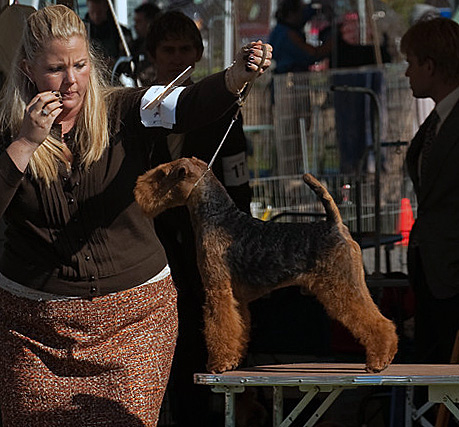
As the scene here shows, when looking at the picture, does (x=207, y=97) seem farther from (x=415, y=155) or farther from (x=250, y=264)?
(x=415, y=155)

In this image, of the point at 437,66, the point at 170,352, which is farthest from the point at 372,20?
the point at 170,352

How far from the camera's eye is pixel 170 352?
232 centimetres

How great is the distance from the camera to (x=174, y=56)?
10.7 feet

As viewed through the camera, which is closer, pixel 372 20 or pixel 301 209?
pixel 301 209

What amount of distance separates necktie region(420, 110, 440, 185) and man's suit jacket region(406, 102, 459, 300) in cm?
4

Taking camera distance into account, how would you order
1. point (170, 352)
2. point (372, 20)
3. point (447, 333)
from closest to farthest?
point (170, 352) < point (447, 333) < point (372, 20)

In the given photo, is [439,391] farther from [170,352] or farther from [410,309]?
[410,309]

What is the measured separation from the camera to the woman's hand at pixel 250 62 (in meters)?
1.95

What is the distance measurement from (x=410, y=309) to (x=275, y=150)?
11.6 feet

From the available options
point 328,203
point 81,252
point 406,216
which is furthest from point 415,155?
point 406,216

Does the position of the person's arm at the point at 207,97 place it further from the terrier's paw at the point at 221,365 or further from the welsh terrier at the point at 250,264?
the terrier's paw at the point at 221,365

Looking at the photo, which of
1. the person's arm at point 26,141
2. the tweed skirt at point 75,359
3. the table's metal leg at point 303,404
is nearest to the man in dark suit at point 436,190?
the table's metal leg at point 303,404

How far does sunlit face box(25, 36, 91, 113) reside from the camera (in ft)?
6.73

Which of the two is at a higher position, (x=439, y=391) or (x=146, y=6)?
Answer: (x=146, y=6)
